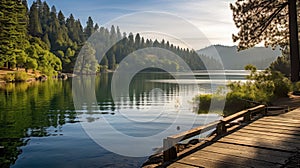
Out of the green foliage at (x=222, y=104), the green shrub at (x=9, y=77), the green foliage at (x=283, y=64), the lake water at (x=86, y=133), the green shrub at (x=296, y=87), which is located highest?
the green foliage at (x=283, y=64)

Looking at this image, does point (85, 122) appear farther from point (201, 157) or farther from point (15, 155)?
point (201, 157)

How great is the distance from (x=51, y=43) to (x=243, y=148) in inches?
5295

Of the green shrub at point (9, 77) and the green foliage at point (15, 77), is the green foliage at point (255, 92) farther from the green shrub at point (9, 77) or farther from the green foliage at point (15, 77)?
the green foliage at point (15, 77)

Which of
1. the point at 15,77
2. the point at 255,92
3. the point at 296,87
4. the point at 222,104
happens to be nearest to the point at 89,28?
the point at 15,77

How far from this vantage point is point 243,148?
718 centimetres

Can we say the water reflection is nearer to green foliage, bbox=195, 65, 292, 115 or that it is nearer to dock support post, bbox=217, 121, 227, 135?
green foliage, bbox=195, 65, 292, 115

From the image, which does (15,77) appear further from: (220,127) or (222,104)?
(220,127)

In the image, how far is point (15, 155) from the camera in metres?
11.9

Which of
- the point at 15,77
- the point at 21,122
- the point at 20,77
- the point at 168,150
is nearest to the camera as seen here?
the point at 168,150

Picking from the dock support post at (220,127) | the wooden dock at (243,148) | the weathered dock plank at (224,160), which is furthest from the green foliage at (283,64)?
the weathered dock plank at (224,160)

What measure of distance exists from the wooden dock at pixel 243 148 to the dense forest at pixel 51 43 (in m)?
9.41

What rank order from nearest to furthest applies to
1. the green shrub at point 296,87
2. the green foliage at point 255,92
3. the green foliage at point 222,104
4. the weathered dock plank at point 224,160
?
the weathered dock plank at point 224,160 → the green foliage at point 255,92 → the green foliage at point 222,104 → the green shrub at point 296,87

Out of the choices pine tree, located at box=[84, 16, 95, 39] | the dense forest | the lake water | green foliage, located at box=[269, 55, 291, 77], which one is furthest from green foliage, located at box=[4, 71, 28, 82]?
pine tree, located at box=[84, 16, 95, 39]

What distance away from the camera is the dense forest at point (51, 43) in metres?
65.5
